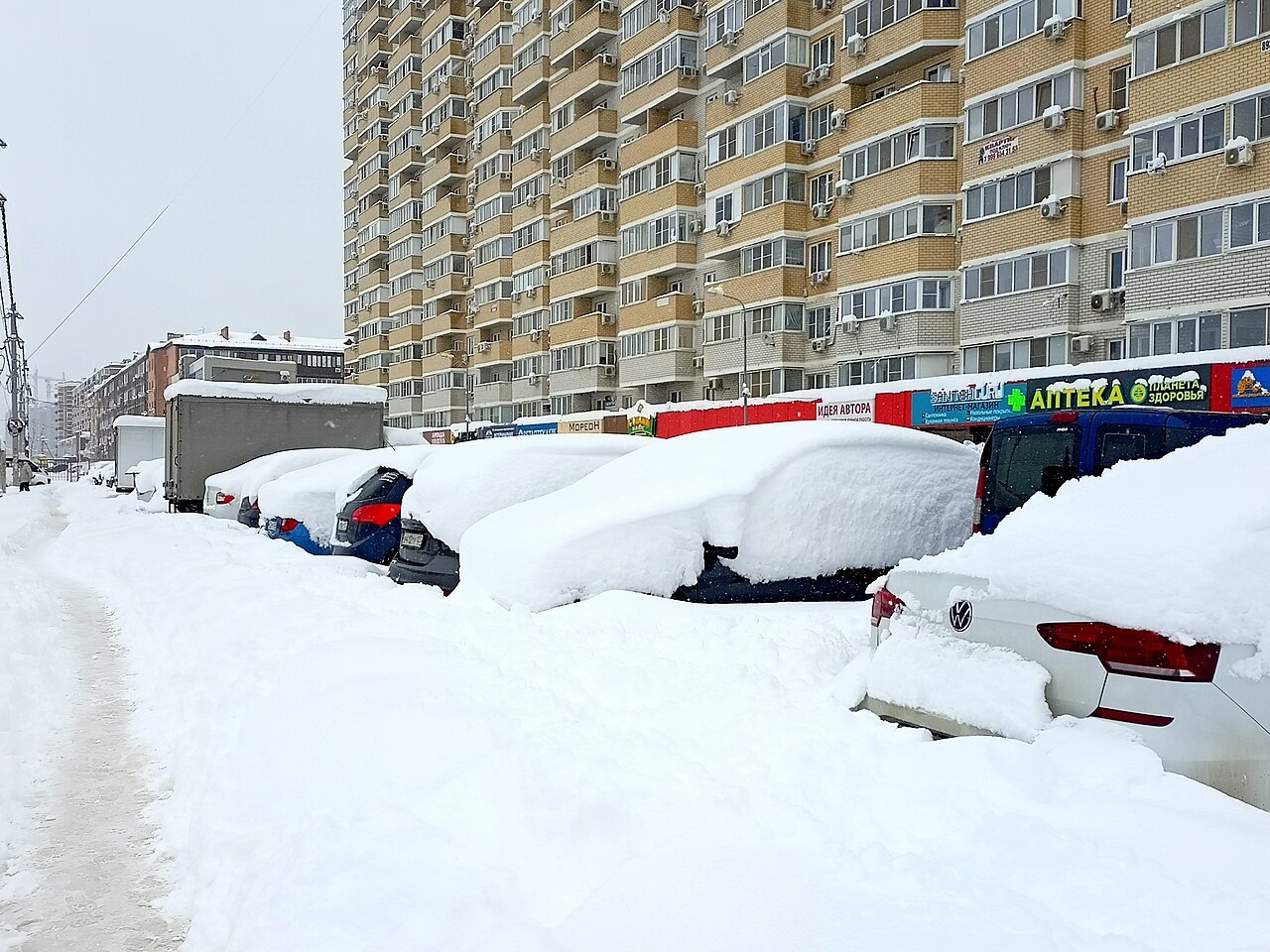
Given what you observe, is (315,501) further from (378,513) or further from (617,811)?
(617,811)

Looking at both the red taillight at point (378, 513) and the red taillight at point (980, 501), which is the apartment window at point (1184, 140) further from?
the red taillight at point (378, 513)

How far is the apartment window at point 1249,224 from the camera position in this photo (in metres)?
21.6

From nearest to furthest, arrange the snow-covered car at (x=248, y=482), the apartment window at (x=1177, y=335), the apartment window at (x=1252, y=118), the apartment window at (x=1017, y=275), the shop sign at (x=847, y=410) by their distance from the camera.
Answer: the snow-covered car at (x=248, y=482), the apartment window at (x=1252, y=118), the apartment window at (x=1177, y=335), the apartment window at (x=1017, y=275), the shop sign at (x=847, y=410)

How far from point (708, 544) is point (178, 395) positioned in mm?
19039

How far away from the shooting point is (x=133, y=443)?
44.9 meters

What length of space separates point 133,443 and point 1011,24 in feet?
124

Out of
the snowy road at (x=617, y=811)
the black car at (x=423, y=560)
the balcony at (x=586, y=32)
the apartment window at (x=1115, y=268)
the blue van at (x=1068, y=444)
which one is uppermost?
the balcony at (x=586, y=32)

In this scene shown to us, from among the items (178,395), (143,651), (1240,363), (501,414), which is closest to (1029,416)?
(143,651)

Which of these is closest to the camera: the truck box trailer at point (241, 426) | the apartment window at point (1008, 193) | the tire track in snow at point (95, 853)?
the tire track in snow at point (95, 853)

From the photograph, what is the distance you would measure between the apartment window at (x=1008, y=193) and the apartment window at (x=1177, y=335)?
5.22 m

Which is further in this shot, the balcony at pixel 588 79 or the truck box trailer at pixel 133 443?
the balcony at pixel 588 79

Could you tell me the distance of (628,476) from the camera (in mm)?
8297

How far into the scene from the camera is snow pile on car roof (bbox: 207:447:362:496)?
18.1 meters

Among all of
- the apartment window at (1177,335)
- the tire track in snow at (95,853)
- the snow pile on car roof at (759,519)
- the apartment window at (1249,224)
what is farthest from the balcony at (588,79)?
the tire track in snow at (95,853)
